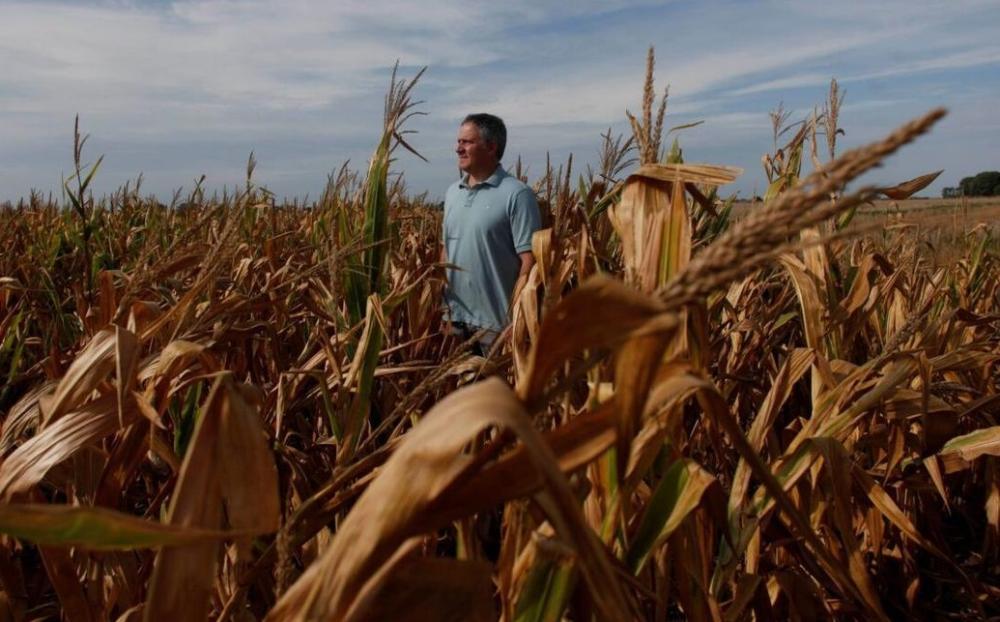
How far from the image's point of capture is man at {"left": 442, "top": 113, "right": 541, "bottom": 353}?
3.88m

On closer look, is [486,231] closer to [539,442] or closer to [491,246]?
[491,246]

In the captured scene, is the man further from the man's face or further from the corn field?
the corn field

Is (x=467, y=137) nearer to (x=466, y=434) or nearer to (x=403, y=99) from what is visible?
(x=403, y=99)

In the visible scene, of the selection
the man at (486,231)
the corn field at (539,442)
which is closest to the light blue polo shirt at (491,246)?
the man at (486,231)

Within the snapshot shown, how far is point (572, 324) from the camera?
732 millimetres

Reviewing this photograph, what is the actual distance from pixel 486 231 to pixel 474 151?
416mm

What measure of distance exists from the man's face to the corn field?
0.69 metres

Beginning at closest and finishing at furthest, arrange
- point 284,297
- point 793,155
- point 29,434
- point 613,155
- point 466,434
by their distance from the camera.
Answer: point 466,434 → point 29,434 → point 284,297 → point 793,155 → point 613,155

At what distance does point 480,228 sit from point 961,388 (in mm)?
2318

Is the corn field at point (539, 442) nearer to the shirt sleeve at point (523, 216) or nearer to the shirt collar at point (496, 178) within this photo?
the shirt sleeve at point (523, 216)

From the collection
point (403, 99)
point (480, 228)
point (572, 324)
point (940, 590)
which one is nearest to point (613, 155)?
point (480, 228)

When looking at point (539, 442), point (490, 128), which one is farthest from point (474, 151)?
point (539, 442)

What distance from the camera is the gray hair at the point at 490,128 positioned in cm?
404

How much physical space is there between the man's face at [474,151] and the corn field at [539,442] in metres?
0.69
